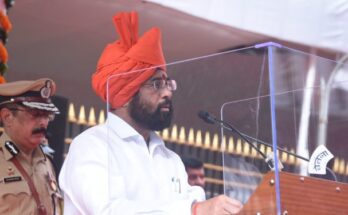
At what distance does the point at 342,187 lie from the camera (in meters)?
2.37

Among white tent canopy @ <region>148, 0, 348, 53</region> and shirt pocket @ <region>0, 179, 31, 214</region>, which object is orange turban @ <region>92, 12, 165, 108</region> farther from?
white tent canopy @ <region>148, 0, 348, 53</region>

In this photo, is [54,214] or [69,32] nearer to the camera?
[54,214]

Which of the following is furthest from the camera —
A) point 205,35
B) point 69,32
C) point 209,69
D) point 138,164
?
point 69,32

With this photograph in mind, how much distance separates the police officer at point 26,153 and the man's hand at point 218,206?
144 centimetres

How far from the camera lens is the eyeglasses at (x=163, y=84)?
7.72ft

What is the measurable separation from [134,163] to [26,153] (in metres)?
1.37

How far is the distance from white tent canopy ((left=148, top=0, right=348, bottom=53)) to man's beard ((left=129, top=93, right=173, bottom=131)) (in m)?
1.51

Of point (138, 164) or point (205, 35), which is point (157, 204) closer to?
point (138, 164)

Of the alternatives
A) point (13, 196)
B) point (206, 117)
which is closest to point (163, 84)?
point (206, 117)

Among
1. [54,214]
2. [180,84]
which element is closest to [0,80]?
[54,214]

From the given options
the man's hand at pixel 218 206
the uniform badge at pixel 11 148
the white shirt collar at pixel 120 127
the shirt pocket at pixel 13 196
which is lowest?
the shirt pocket at pixel 13 196

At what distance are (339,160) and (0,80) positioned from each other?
63.2 inches

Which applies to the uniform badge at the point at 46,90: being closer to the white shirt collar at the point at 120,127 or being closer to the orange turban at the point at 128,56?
the orange turban at the point at 128,56

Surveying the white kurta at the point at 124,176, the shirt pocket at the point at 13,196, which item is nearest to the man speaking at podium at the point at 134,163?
the white kurta at the point at 124,176
